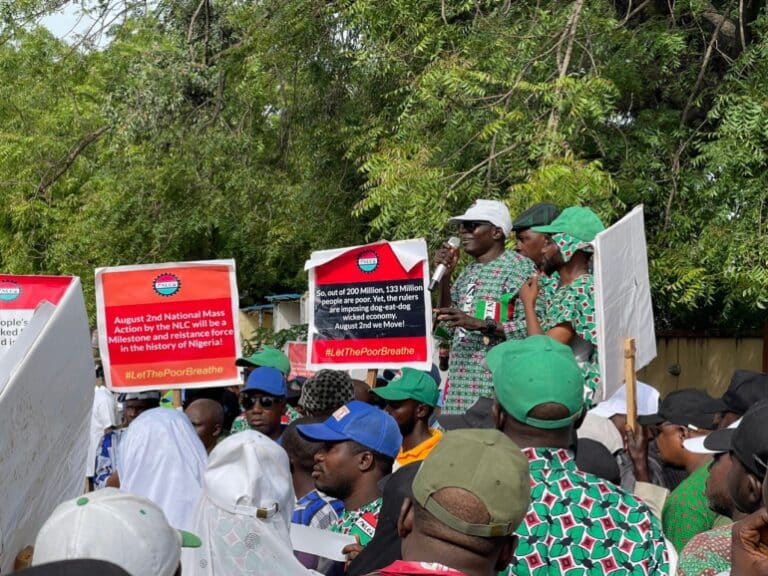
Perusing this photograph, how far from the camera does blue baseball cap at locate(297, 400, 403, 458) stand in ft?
15.0

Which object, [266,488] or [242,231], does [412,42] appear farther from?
[266,488]

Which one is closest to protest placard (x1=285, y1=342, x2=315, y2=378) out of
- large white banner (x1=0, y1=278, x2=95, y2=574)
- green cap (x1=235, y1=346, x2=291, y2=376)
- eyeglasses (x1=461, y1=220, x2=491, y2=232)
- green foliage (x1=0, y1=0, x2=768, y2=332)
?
green foliage (x1=0, y1=0, x2=768, y2=332)

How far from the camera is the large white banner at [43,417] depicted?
319 cm

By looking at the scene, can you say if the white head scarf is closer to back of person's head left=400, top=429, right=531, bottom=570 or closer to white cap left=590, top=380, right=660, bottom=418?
back of person's head left=400, top=429, right=531, bottom=570

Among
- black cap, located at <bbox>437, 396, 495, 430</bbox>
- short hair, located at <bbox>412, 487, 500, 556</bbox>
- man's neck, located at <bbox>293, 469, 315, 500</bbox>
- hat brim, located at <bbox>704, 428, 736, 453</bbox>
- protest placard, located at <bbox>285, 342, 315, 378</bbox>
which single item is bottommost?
protest placard, located at <bbox>285, 342, 315, 378</bbox>

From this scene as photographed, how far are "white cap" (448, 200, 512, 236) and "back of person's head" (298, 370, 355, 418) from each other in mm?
1055

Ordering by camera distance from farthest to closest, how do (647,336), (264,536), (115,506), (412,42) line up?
(412,42) → (647,336) → (264,536) → (115,506)

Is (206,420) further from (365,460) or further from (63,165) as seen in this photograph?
(63,165)

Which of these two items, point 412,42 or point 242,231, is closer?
point 412,42

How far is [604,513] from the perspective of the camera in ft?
10.5

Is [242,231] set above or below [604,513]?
below

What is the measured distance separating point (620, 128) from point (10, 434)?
8.05m

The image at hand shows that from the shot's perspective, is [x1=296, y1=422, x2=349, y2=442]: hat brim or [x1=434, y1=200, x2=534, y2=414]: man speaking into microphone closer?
[x1=296, y1=422, x2=349, y2=442]: hat brim

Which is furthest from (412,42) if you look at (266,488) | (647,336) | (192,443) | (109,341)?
(266,488)
